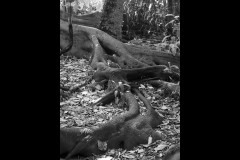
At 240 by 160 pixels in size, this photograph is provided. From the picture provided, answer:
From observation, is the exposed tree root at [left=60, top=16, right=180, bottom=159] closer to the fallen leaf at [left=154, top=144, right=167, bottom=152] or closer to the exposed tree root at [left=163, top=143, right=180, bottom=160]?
the fallen leaf at [left=154, top=144, right=167, bottom=152]

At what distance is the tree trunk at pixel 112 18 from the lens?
3.54 m

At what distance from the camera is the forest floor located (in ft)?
8.59

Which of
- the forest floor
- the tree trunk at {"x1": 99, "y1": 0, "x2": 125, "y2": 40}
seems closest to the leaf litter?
the forest floor

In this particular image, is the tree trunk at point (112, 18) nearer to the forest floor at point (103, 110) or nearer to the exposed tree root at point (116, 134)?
the forest floor at point (103, 110)

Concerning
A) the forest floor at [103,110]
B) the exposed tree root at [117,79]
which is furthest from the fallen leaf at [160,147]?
the exposed tree root at [117,79]

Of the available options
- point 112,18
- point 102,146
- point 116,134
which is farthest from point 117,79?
point 102,146

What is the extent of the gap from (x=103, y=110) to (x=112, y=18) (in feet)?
4.28
